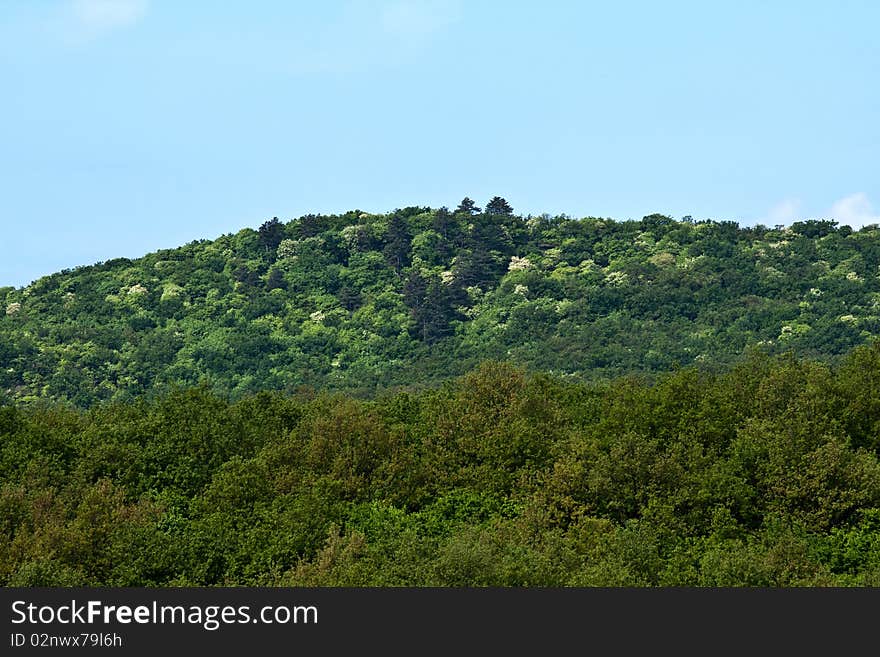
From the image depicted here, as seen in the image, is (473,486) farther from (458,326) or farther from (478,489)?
(458,326)

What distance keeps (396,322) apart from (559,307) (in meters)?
22.2

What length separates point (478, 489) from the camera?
72000 mm

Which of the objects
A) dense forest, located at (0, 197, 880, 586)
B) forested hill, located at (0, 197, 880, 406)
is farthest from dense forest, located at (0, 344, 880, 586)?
forested hill, located at (0, 197, 880, 406)

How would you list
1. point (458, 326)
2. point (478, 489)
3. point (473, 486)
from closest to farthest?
1. point (478, 489)
2. point (473, 486)
3. point (458, 326)

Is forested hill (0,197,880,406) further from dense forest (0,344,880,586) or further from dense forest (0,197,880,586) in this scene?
dense forest (0,344,880,586)

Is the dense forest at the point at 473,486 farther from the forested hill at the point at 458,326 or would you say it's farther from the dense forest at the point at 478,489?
the forested hill at the point at 458,326

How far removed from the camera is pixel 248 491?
69.6 m

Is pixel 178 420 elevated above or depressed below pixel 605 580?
above

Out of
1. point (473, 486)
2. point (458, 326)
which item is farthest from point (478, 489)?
point (458, 326)

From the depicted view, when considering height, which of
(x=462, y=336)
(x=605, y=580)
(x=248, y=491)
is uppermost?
(x=462, y=336)

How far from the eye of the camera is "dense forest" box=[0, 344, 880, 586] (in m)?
57.0

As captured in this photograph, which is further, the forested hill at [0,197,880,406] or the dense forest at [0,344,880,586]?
the forested hill at [0,197,880,406]

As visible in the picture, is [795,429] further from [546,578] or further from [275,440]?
[275,440]

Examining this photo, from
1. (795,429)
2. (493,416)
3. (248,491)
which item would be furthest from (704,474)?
(248,491)
